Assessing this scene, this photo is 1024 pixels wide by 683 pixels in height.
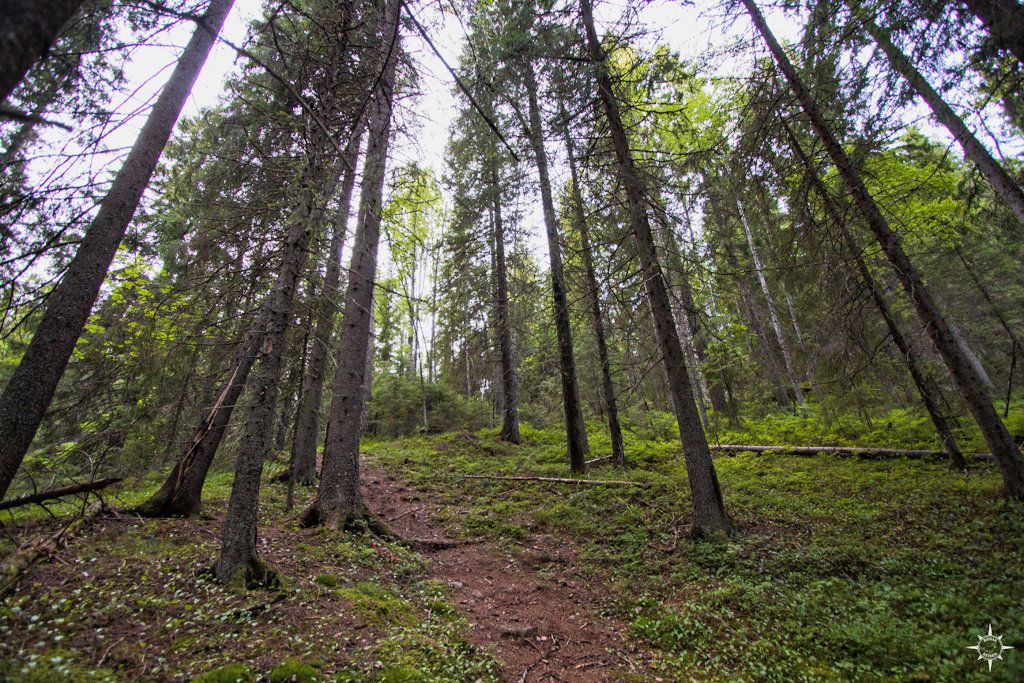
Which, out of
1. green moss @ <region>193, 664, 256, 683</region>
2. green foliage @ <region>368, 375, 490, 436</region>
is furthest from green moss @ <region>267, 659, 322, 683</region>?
green foliage @ <region>368, 375, 490, 436</region>

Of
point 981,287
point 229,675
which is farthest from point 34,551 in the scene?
point 981,287

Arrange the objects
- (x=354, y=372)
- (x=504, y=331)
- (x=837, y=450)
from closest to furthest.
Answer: (x=354, y=372) → (x=837, y=450) → (x=504, y=331)

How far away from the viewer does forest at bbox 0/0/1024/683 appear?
139 inches

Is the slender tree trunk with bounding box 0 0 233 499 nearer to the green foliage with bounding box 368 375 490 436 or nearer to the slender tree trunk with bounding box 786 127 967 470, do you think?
the slender tree trunk with bounding box 786 127 967 470

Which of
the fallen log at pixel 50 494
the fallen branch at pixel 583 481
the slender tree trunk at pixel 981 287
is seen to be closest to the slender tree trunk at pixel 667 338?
the fallen branch at pixel 583 481

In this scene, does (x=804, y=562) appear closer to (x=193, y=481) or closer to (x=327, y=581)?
(x=327, y=581)

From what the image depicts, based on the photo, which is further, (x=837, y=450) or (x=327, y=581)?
(x=837, y=450)

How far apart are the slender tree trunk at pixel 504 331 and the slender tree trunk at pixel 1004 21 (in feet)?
34.4

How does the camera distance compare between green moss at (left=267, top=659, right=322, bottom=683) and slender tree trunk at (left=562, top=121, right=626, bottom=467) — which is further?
slender tree trunk at (left=562, top=121, right=626, bottom=467)

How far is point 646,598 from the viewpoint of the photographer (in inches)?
208

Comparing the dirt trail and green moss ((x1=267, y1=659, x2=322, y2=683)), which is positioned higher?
green moss ((x1=267, y1=659, x2=322, y2=683))

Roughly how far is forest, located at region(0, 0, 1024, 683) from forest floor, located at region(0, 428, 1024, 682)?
0.15ft

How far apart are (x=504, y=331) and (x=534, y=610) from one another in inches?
367

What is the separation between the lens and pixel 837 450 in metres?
10.6
